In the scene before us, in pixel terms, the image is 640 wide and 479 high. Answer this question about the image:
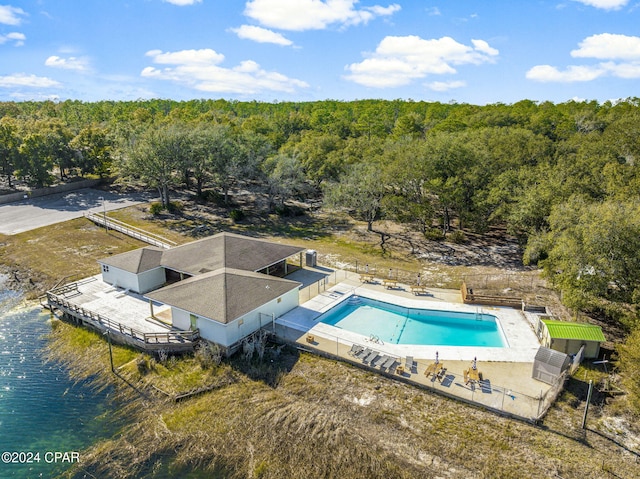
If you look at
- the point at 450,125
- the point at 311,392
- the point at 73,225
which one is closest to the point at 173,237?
the point at 73,225

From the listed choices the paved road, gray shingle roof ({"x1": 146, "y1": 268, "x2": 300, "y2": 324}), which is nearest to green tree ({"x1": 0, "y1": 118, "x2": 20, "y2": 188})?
the paved road

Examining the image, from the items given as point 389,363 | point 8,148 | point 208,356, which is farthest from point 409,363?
point 8,148

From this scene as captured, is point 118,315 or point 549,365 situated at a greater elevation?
point 549,365

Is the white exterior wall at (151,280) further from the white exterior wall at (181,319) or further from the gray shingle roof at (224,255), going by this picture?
the white exterior wall at (181,319)

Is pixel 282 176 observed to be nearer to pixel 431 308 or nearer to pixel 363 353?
pixel 431 308

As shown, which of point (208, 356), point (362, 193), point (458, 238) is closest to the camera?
point (208, 356)

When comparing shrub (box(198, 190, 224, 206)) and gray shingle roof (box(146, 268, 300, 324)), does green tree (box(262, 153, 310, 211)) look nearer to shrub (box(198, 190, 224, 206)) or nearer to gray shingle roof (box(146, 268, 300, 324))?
shrub (box(198, 190, 224, 206))

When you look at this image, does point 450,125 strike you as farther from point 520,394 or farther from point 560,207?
point 520,394
